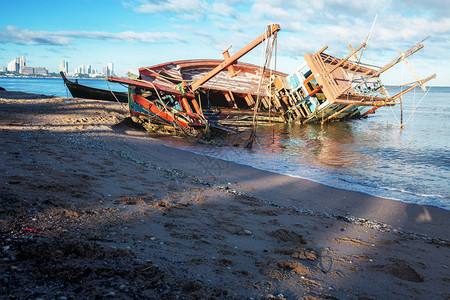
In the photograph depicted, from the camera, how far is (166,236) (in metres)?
3.58

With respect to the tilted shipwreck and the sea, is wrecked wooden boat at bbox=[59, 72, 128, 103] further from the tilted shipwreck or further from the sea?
the sea

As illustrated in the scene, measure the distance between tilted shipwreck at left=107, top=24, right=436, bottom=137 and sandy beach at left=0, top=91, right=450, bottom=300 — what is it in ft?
20.4

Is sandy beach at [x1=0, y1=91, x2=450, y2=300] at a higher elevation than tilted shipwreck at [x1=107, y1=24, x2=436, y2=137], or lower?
lower

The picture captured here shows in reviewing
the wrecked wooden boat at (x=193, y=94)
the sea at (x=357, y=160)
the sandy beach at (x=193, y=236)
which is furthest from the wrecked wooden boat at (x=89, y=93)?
the sandy beach at (x=193, y=236)

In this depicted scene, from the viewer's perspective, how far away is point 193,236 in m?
3.71

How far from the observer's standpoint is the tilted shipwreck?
13.6m

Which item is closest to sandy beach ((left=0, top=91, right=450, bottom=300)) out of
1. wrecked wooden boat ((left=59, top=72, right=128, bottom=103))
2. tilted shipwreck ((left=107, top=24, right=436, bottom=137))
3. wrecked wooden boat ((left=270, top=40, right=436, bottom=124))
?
tilted shipwreck ((left=107, top=24, right=436, bottom=137))

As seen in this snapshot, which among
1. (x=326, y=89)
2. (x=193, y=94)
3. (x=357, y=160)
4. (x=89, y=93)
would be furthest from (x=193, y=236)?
(x=89, y=93)

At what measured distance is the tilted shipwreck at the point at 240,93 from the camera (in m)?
13.6

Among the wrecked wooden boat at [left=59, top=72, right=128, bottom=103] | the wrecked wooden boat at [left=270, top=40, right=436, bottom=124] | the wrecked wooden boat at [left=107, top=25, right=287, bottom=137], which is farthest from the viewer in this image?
the wrecked wooden boat at [left=59, top=72, right=128, bottom=103]

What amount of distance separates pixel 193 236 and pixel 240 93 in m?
16.5

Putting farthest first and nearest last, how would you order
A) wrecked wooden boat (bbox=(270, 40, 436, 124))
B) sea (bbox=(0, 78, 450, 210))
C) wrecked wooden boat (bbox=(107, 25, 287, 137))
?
wrecked wooden boat (bbox=(270, 40, 436, 124)) < wrecked wooden boat (bbox=(107, 25, 287, 137)) < sea (bbox=(0, 78, 450, 210))

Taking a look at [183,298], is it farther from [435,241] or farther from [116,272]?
[435,241]

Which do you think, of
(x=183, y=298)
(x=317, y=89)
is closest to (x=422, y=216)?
(x=183, y=298)
